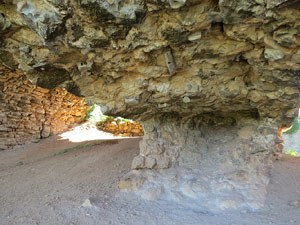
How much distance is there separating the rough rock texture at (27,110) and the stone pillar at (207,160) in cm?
562

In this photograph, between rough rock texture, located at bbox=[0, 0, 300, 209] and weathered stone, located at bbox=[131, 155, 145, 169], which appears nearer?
rough rock texture, located at bbox=[0, 0, 300, 209]

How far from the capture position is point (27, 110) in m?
7.43

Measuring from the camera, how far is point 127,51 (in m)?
2.48

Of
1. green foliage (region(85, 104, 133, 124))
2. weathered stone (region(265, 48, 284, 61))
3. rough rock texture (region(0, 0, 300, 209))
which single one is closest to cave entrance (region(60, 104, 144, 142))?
green foliage (region(85, 104, 133, 124))

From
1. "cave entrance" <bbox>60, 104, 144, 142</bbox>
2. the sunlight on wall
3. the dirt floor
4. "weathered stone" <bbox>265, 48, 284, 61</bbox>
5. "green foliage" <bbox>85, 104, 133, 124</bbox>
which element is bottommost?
the dirt floor

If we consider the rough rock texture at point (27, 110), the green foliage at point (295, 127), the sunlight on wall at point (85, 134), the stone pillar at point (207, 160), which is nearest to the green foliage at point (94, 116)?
the sunlight on wall at point (85, 134)

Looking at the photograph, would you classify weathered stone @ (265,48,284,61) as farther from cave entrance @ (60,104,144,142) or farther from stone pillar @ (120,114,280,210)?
cave entrance @ (60,104,144,142)

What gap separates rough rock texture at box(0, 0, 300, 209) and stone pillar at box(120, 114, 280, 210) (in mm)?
17

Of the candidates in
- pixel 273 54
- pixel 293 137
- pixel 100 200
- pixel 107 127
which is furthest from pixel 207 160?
pixel 293 137

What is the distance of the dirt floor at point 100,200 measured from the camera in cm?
247

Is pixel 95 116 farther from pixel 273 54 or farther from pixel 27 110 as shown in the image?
pixel 273 54

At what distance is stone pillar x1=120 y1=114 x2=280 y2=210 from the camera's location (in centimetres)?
297

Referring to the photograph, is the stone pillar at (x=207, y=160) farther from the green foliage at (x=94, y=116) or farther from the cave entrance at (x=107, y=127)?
the green foliage at (x=94, y=116)

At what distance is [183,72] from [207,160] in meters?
1.74
